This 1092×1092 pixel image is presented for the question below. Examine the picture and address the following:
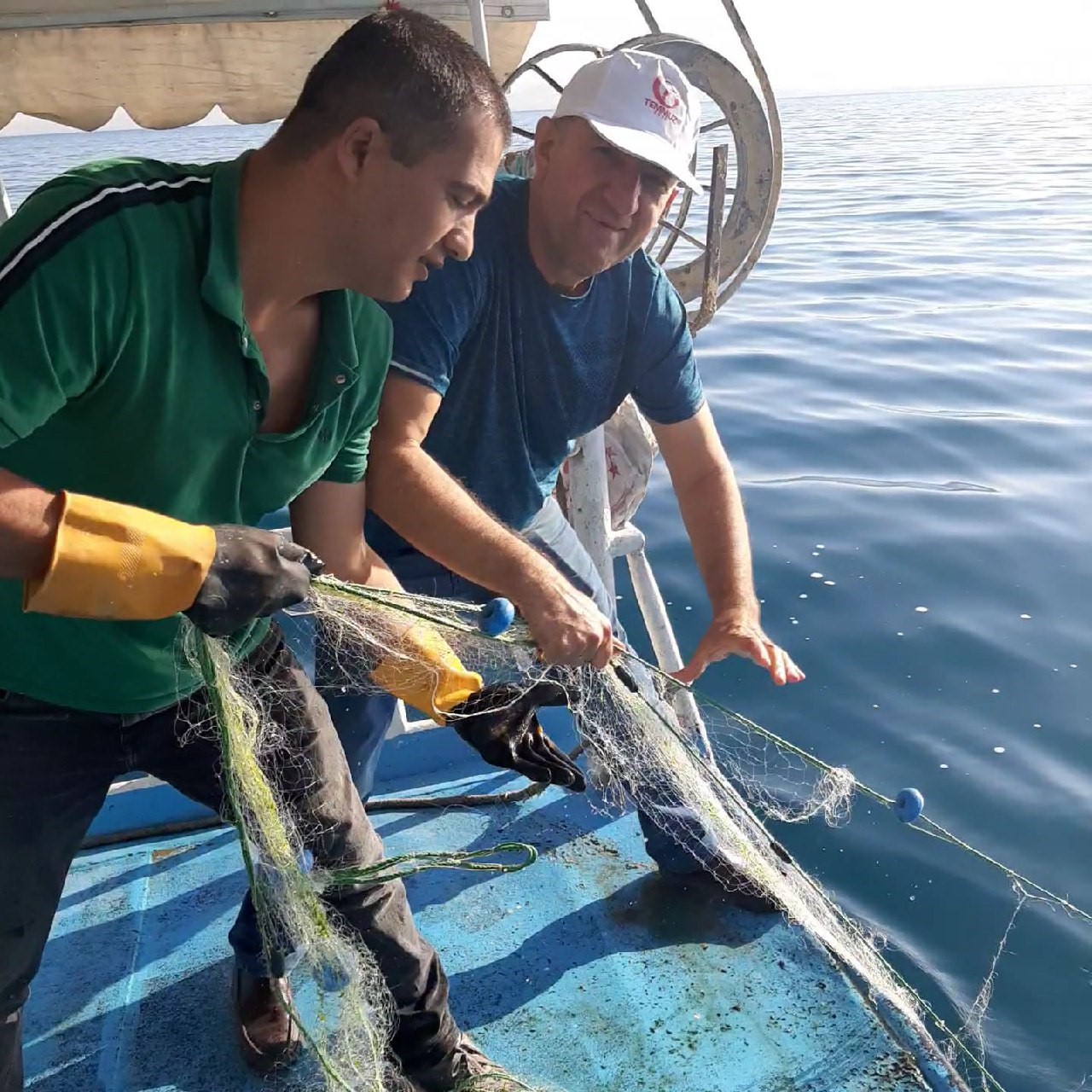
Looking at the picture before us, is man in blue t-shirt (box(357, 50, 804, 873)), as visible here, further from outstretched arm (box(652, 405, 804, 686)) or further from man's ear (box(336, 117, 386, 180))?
man's ear (box(336, 117, 386, 180))

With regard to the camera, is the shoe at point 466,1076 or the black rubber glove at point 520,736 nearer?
the shoe at point 466,1076

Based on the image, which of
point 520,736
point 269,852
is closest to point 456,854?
point 520,736

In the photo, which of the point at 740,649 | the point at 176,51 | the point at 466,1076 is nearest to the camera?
the point at 466,1076

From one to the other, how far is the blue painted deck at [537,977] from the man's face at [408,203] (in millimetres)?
1790

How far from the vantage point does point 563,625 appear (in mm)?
2248

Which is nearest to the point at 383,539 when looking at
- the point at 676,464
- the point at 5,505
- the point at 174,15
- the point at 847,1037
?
the point at 676,464

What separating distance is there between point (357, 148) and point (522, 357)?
3.73 ft

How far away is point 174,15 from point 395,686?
8.67ft

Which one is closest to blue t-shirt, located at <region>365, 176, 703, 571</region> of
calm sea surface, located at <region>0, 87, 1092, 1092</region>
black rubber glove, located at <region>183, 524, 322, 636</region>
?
black rubber glove, located at <region>183, 524, 322, 636</region>

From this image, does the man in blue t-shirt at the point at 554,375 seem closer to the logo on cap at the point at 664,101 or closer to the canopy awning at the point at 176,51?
the logo on cap at the point at 664,101

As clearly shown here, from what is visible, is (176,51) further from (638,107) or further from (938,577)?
(938,577)

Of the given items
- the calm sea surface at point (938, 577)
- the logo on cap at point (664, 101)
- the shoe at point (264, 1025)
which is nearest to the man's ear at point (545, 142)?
the logo on cap at point (664, 101)

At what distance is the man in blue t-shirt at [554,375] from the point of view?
250 cm

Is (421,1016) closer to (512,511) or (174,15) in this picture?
(512,511)
